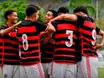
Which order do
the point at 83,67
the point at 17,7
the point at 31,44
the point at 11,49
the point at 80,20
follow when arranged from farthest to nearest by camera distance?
the point at 17,7 → the point at 11,49 → the point at 83,67 → the point at 80,20 → the point at 31,44

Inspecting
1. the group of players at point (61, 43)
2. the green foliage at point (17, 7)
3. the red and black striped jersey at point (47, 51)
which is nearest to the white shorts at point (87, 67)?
the group of players at point (61, 43)

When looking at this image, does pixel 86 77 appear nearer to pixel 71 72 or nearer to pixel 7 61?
pixel 71 72

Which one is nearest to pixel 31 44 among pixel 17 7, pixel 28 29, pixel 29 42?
pixel 29 42

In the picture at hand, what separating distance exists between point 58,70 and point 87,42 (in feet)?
2.27

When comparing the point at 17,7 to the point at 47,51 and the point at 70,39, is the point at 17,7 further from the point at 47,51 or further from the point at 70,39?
the point at 70,39

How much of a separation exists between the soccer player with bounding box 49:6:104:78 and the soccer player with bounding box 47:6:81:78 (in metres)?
0.11

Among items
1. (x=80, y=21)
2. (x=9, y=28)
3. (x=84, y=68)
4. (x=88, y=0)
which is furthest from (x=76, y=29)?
(x=88, y=0)

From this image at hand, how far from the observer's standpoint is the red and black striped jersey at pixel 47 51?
8703mm

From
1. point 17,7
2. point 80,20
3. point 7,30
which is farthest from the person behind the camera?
point 17,7

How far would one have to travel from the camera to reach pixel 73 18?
7.50m

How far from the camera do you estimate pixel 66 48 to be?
7.53 meters

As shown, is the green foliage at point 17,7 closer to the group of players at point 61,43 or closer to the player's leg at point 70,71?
the group of players at point 61,43

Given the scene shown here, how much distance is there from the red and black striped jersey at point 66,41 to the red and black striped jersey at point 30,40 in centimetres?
30

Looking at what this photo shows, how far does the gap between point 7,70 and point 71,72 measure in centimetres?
130
